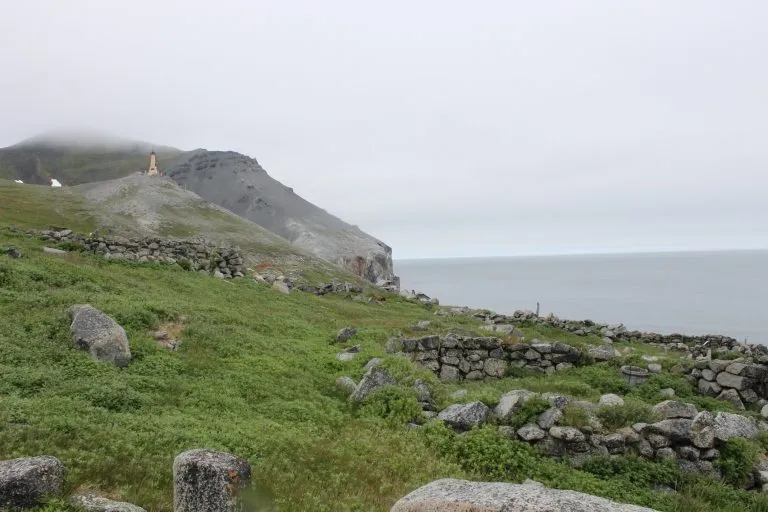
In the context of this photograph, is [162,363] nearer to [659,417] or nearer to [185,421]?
[185,421]

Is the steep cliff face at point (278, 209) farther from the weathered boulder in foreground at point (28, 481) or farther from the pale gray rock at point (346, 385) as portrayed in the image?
the weathered boulder in foreground at point (28, 481)

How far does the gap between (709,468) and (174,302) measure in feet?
56.2

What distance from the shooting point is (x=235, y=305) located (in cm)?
2238

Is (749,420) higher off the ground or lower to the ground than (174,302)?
lower

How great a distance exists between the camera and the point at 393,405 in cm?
1311

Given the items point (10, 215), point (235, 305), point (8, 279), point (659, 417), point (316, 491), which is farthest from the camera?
point (10, 215)

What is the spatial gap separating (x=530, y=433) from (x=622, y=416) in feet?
8.37

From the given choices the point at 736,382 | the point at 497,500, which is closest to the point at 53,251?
the point at 497,500

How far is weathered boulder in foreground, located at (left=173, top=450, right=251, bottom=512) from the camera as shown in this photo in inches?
258

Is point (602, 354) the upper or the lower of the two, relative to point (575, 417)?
lower

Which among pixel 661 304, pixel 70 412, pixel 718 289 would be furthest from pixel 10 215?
pixel 718 289

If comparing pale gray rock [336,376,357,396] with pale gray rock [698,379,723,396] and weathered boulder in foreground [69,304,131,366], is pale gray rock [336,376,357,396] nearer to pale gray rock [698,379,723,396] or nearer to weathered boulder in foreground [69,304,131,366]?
weathered boulder in foreground [69,304,131,366]

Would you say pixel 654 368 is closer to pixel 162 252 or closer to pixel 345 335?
pixel 345 335

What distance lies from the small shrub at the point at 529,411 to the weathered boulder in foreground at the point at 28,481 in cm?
911
